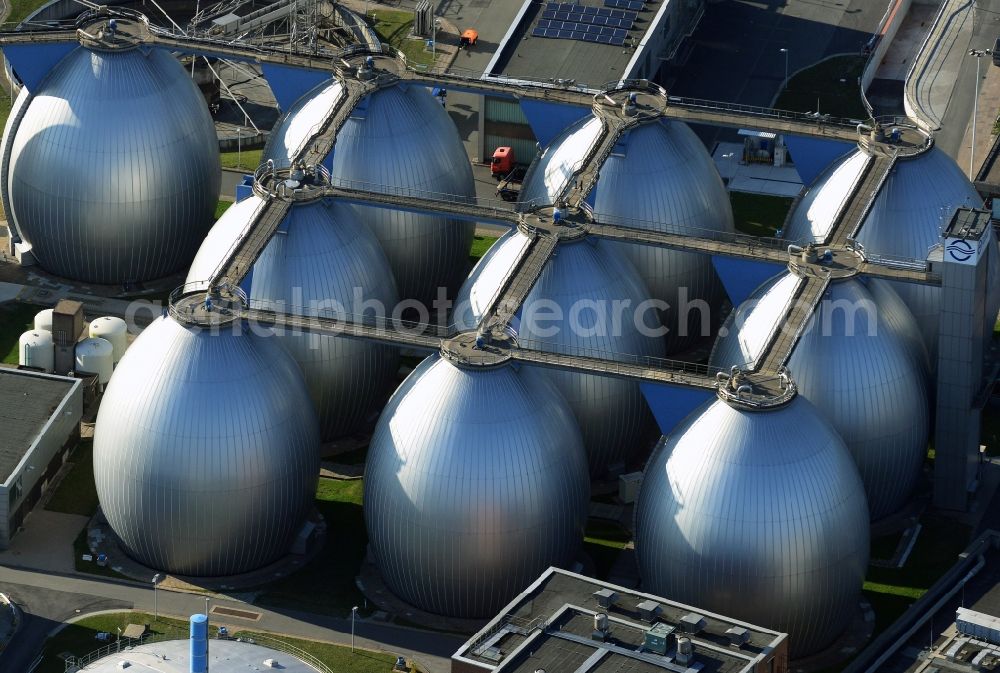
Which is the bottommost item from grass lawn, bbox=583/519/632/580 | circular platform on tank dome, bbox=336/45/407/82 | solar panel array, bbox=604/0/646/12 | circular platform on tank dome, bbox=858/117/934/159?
grass lawn, bbox=583/519/632/580

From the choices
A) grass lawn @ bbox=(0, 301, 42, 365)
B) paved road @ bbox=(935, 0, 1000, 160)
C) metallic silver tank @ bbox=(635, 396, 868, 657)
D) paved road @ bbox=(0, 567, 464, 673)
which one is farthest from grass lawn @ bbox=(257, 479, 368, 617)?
paved road @ bbox=(935, 0, 1000, 160)

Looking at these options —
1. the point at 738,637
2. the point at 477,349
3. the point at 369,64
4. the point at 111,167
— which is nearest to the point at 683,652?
the point at 738,637

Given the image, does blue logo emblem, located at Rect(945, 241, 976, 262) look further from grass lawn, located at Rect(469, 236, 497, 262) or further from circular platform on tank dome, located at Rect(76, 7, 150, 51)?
circular platform on tank dome, located at Rect(76, 7, 150, 51)

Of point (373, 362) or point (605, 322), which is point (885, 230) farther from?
point (373, 362)

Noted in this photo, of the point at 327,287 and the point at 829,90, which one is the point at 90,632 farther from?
the point at 829,90

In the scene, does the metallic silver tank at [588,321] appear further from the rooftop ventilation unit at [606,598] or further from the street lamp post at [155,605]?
the street lamp post at [155,605]

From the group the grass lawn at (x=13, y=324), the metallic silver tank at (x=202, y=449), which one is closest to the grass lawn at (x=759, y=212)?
the metallic silver tank at (x=202, y=449)

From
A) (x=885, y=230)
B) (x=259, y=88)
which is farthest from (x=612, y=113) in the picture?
(x=259, y=88)
